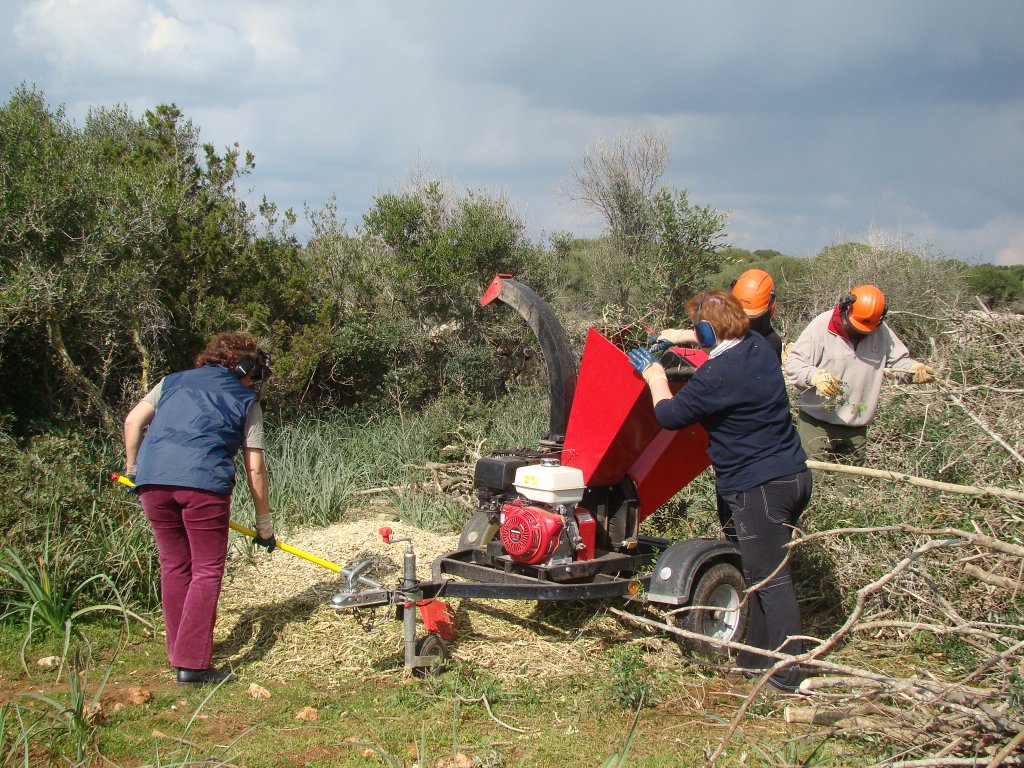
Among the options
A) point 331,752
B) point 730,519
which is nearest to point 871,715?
point 730,519

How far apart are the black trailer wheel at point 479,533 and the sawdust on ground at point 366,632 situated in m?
0.50

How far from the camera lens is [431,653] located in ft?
13.5

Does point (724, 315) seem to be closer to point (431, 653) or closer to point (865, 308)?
point (865, 308)

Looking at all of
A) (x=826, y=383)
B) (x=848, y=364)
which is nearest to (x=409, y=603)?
(x=826, y=383)

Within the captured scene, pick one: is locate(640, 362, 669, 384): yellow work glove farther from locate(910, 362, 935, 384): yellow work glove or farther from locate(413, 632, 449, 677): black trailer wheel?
locate(910, 362, 935, 384): yellow work glove

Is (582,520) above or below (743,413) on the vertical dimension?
below

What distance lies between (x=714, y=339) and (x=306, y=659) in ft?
8.88

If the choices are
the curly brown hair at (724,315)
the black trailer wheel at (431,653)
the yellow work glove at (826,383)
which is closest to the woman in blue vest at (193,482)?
the black trailer wheel at (431,653)

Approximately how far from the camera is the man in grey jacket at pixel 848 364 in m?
5.38

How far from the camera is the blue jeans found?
396 cm

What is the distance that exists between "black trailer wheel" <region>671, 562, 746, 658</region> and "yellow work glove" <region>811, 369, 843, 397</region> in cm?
128

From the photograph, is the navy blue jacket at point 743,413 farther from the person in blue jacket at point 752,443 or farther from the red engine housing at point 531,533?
the red engine housing at point 531,533

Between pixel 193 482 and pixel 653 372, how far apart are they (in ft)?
7.57

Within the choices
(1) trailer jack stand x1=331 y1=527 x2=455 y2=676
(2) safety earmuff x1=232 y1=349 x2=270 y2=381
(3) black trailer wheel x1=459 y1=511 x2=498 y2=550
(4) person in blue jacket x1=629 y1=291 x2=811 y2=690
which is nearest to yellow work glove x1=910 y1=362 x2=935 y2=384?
(4) person in blue jacket x1=629 y1=291 x2=811 y2=690
